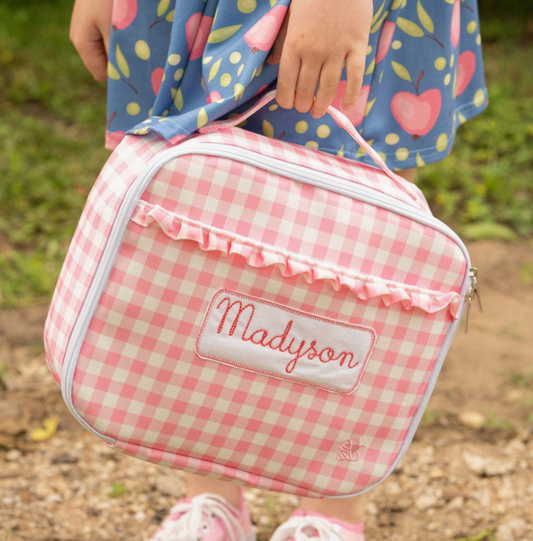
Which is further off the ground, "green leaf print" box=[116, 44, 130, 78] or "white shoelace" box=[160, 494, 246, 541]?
"green leaf print" box=[116, 44, 130, 78]

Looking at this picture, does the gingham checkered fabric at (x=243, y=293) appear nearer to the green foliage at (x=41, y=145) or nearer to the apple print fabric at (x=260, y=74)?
A: the apple print fabric at (x=260, y=74)

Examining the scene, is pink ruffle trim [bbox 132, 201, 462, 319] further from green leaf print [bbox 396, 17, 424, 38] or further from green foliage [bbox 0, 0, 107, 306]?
green foliage [bbox 0, 0, 107, 306]

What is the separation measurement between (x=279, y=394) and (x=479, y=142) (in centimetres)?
199

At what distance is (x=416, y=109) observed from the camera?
1.09 m

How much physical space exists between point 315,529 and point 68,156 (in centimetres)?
186

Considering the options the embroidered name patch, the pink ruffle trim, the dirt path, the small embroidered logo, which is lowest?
the dirt path

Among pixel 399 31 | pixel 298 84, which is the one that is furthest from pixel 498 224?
pixel 298 84

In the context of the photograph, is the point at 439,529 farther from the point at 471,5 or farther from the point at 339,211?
the point at 471,5

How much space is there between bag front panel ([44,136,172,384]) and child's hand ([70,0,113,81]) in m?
0.27

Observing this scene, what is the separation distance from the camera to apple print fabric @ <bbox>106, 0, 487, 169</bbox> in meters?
0.95

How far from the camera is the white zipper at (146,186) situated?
915 mm

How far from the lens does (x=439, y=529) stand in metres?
1.35

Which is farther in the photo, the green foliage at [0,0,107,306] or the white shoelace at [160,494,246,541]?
the green foliage at [0,0,107,306]

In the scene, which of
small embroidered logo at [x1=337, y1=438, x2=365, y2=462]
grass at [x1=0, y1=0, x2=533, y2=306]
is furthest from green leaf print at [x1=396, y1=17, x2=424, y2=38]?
grass at [x1=0, y1=0, x2=533, y2=306]
